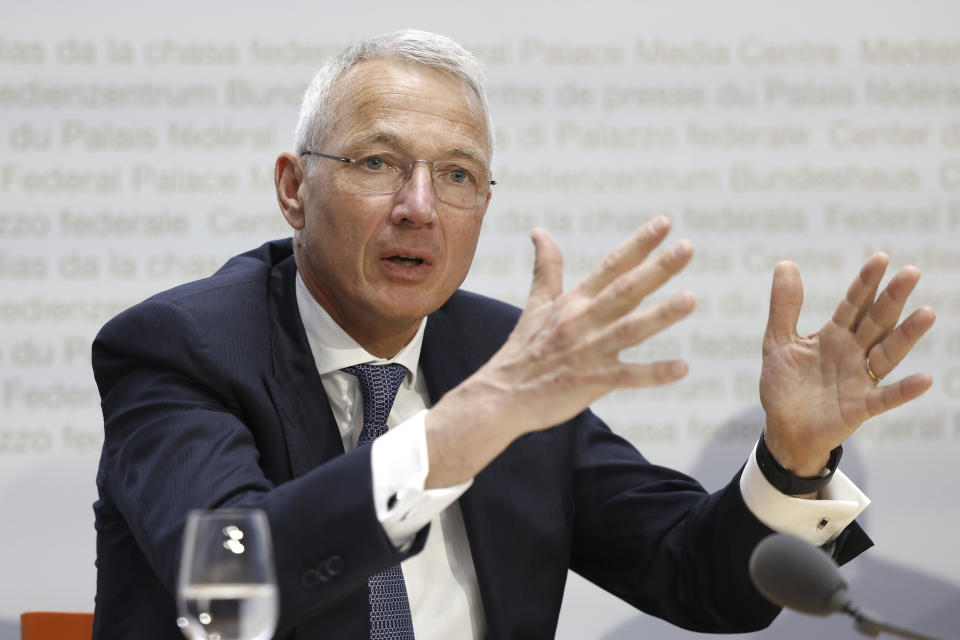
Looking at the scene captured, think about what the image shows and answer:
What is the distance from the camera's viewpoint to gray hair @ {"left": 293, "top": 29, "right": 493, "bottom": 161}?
6.82 ft

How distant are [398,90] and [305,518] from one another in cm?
91

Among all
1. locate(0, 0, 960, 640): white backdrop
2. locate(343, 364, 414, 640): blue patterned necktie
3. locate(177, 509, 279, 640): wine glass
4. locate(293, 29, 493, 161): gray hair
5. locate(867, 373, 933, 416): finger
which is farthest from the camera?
locate(0, 0, 960, 640): white backdrop

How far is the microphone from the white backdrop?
2154mm

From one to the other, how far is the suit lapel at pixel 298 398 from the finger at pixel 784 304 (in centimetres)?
77

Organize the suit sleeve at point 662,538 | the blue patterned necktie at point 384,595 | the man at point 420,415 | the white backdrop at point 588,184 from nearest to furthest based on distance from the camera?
the man at point 420,415 < the blue patterned necktie at point 384,595 < the suit sleeve at point 662,538 < the white backdrop at point 588,184

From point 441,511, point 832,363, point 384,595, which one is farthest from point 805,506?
point 384,595

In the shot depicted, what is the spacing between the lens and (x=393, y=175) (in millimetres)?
2020

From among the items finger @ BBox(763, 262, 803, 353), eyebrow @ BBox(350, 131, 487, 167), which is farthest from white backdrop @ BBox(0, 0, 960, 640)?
finger @ BBox(763, 262, 803, 353)

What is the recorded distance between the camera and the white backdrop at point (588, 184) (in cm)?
322

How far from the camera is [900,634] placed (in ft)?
3.71

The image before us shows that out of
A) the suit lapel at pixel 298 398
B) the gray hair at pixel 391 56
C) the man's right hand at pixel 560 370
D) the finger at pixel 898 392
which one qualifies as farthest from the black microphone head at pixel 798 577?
the gray hair at pixel 391 56

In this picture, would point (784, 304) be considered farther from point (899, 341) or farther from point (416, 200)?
point (416, 200)

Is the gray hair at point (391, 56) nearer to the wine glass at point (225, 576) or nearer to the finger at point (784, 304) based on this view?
the finger at point (784, 304)

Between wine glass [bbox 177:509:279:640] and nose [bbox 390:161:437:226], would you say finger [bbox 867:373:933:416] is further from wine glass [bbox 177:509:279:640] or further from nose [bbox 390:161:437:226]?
wine glass [bbox 177:509:279:640]
